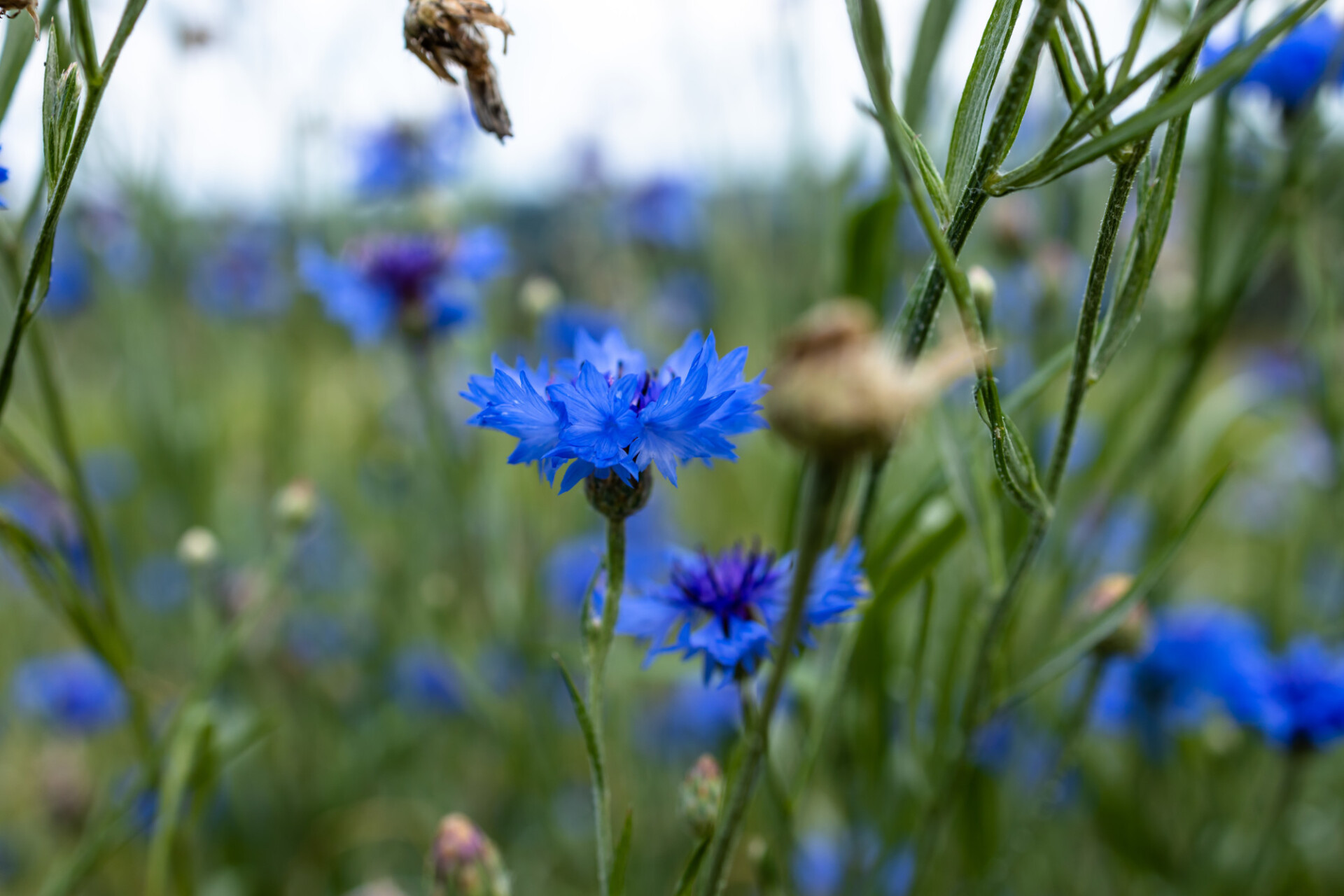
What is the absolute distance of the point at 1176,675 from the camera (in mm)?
816

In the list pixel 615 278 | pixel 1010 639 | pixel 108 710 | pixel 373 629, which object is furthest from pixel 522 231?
pixel 1010 639

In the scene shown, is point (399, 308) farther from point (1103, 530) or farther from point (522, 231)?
point (522, 231)

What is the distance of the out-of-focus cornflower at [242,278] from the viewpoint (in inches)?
56.6

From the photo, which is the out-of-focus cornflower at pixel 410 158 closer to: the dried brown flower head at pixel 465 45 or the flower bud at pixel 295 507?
the flower bud at pixel 295 507

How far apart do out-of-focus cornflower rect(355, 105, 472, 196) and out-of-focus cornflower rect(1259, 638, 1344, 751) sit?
38.7 inches

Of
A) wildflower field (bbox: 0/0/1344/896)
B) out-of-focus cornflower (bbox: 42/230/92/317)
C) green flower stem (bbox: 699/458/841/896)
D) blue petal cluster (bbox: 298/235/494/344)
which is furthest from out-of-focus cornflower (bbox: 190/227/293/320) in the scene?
green flower stem (bbox: 699/458/841/896)

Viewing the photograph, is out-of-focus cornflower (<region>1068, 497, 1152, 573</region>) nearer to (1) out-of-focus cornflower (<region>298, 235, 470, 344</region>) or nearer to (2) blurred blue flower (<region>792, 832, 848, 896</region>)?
(2) blurred blue flower (<region>792, 832, 848, 896</region>)

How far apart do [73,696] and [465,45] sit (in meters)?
0.98

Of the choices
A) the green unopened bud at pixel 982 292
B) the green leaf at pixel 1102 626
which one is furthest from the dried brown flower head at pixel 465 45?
the green leaf at pixel 1102 626

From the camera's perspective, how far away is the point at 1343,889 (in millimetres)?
896

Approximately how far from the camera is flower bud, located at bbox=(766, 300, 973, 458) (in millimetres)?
198

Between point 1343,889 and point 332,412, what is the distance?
5.73 feet

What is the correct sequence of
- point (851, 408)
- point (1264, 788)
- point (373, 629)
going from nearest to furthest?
point (851, 408) → point (1264, 788) → point (373, 629)

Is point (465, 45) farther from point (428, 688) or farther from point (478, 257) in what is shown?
point (428, 688)
